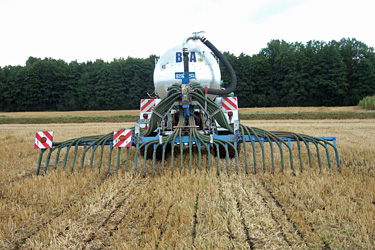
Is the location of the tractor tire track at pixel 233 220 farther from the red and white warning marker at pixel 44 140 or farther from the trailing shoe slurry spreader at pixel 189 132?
the red and white warning marker at pixel 44 140

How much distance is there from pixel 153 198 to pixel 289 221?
1474 mm

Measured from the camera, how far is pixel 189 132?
15.5 feet

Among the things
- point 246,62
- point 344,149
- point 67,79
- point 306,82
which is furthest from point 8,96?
point 344,149

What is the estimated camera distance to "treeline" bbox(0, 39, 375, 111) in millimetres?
36062

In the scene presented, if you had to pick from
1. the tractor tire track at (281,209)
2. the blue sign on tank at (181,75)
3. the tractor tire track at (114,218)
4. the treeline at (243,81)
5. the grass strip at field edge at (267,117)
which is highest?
the treeline at (243,81)

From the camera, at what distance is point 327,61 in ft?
121

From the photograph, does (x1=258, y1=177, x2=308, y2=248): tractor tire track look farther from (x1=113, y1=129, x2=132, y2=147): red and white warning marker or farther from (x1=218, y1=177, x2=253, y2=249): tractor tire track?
(x1=113, y1=129, x2=132, y2=147): red and white warning marker

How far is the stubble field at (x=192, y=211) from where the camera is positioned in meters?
2.12

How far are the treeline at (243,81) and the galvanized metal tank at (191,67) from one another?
1280 inches

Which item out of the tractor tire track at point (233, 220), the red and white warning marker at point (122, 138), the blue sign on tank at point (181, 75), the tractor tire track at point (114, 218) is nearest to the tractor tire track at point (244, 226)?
the tractor tire track at point (233, 220)

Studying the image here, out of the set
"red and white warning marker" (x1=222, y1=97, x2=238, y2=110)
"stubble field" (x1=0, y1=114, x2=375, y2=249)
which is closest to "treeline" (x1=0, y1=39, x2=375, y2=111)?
"red and white warning marker" (x1=222, y1=97, x2=238, y2=110)

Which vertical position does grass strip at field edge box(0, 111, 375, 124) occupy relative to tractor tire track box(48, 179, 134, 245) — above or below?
above

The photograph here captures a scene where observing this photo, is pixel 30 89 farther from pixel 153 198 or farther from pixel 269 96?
pixel 153 198

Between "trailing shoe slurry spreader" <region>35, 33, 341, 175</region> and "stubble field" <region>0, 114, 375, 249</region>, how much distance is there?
1.79ft
